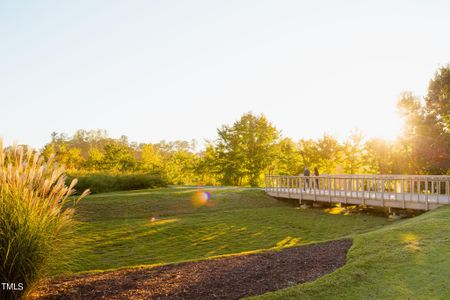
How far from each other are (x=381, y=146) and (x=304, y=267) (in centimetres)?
2294

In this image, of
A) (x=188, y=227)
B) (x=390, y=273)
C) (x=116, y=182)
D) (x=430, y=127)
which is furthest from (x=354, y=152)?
(x=390, y=273)

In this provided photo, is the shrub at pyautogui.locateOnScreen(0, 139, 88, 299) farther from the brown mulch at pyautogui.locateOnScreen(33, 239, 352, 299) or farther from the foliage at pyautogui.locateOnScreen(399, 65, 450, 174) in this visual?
the foliage at pyautogui.locateOnScreen(399, 65, 450, 174)

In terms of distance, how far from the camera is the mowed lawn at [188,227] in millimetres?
11227

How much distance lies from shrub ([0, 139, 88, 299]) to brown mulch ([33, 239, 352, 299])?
0.74m

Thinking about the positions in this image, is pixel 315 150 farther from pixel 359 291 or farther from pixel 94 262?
pixel 359 291

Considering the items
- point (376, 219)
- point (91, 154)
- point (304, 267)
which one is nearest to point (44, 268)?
point (304, 267)

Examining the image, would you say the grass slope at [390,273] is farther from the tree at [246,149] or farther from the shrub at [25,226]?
the tree at [246,149]

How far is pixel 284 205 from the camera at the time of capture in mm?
19375

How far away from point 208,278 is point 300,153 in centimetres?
2958

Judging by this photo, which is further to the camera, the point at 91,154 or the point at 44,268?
the point at 91,154

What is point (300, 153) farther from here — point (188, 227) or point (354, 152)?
point (188, 227)

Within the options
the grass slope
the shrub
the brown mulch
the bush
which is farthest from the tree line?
Result: the shrub

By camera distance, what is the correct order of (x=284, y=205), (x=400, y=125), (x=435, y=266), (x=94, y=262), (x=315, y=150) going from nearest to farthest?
(x=435, y=266)
(x=94, y=262)
(x=284, y=205)
(x=400, y=125)
(x=315, y=150)

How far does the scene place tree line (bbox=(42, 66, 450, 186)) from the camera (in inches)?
958
